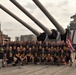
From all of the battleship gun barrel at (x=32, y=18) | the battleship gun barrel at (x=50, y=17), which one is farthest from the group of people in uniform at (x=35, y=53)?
the battleship gun barrel at (x=32, y=18)

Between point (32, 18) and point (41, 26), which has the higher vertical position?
point (32, 18)

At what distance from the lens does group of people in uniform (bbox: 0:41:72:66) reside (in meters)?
14.2

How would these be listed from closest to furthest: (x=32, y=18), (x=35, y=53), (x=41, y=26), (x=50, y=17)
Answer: (x=35, y=53)
(x=50, y=17)
(x=32, y=18)
(x=41, y=26)

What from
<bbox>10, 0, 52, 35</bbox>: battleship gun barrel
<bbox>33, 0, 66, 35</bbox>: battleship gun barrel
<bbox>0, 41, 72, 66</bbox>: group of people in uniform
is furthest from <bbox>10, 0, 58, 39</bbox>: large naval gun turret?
<bbox>0, 41, 72, 66</bbox>: group of people in uniform

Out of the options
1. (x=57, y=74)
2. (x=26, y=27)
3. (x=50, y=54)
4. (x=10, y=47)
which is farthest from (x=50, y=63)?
(x=57, y=74)

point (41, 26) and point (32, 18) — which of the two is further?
point (41, 26)

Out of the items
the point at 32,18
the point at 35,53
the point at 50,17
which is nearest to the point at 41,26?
the point at 32,18

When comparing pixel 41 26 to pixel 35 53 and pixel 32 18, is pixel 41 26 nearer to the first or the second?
pixel 32 18

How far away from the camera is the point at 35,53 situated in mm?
14539

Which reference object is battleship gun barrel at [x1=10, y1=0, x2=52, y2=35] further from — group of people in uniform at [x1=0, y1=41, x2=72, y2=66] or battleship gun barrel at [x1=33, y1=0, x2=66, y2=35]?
group of people in uniform at [x1=0, y1=41, x2=72, y2=66]

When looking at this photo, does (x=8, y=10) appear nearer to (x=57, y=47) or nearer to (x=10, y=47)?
(x=10, y=47)

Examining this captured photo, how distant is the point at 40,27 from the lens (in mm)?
16312

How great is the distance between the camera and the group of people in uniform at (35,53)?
46.5ft

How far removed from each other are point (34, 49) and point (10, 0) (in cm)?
325
